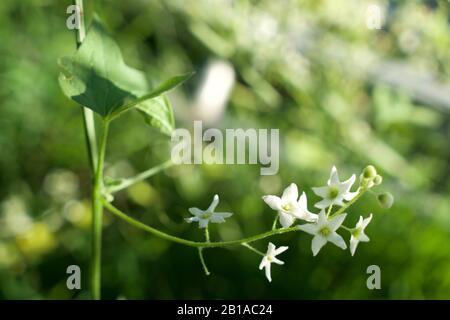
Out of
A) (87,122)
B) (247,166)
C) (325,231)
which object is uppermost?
(247,166)

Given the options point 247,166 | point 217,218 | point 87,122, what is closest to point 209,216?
point 217,218

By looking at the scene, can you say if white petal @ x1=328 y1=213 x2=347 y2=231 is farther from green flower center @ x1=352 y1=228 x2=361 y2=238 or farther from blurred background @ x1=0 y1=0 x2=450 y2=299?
blurred background @ x1=0 y1=0 x2=450 y2=299

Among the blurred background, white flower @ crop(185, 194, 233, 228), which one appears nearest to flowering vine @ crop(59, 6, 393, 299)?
white flower @ crop(185, 194, 233, 228)

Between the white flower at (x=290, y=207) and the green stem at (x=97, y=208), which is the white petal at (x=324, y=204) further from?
the green stem at (x=97, y=208)

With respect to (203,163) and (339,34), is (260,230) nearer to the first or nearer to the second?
(203,163)

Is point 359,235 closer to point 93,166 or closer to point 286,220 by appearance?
point 286,220

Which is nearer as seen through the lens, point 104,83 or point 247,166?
point 104,83
